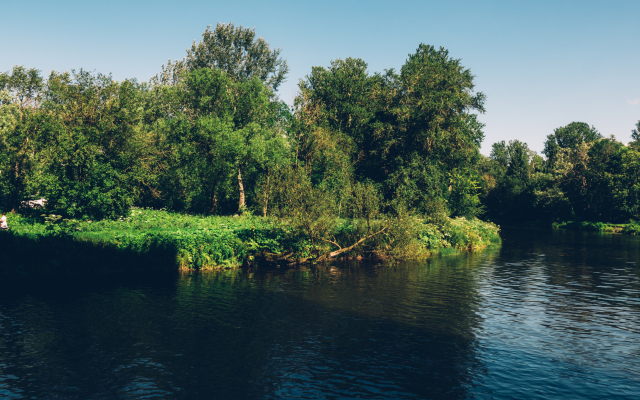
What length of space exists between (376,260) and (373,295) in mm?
15350

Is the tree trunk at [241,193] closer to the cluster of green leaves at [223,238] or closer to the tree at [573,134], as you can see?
the cluster of green leaves at [223,238]

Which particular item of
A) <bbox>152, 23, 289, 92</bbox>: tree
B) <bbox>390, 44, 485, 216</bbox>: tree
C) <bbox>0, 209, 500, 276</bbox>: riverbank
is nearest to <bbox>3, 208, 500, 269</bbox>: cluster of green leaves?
<bbox>0, 209, 500, 276</bbox>: riverbank

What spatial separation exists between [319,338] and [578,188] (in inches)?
3986

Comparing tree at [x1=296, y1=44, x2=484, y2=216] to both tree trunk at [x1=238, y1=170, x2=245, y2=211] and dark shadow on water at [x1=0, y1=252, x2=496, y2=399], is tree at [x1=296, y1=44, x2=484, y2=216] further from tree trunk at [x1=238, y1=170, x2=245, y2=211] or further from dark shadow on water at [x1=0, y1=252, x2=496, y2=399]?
dark shadow on water at [x1=0, y1=252, x2=496, y2=399]

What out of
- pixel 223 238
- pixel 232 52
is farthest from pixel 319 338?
pixel 232 52

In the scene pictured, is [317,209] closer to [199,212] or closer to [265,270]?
[265,270]

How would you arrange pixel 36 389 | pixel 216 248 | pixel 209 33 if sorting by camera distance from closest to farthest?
1. pixel 36 389
2. pixel 216 248
3. pixel 209 33

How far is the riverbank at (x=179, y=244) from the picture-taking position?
3256 cm

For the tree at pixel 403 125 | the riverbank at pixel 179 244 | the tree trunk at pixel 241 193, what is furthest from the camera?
the tree trunk at pixel 241 193

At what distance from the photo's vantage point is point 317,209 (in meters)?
39.2

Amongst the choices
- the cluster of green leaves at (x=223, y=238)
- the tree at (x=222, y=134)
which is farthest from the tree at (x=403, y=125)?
the cluster of green leaves at (x=223, y=238)

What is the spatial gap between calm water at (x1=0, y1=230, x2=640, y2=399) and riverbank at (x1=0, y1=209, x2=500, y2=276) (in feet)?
7.94

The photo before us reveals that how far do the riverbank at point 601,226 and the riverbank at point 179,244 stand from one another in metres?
53.0

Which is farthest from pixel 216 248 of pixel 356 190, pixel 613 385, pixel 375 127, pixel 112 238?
pixel 375 127
